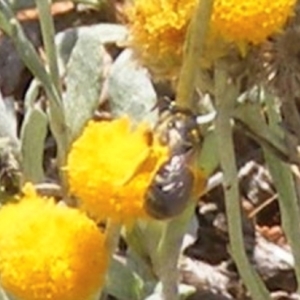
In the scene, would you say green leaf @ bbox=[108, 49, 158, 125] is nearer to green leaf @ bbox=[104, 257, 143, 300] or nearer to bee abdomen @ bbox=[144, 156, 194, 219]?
green leaf @ bbox=[104, 257, 143, 300]

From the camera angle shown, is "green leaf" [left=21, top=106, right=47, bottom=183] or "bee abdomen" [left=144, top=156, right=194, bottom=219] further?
"green leaf" [left=21, top=106, right=47, bottom=183]

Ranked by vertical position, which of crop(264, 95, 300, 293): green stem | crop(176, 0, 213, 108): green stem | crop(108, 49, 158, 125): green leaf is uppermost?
crop(176, 0, 213, 108): green stem

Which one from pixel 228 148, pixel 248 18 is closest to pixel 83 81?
pixel 228 148

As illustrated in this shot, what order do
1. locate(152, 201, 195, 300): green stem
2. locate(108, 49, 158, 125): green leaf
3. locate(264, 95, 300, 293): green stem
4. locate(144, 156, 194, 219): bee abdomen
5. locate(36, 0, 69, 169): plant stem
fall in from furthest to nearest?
locate(108, 49, 158, 125): green leaf, locate(36, 0, 69, 169): plant stem, locate(264, 95, 300, 293): green stem, locate(152, 201, 195, 300): green stem, locate(144, 156, 194, 219): bee abdomen

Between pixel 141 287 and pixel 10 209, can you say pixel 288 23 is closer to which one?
pixel 10 209

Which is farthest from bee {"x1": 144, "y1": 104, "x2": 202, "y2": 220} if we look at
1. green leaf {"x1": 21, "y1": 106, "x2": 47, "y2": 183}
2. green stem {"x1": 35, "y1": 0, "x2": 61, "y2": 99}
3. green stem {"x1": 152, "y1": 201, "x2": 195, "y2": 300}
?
green leaf {"x1": 21, "y1": 106, "x2": 47, "y2": 183}

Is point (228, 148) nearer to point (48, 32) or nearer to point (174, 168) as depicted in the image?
point (174, 168)

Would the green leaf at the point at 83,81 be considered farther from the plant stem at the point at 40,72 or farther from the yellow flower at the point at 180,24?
the yellow flower at the point at 180,24
